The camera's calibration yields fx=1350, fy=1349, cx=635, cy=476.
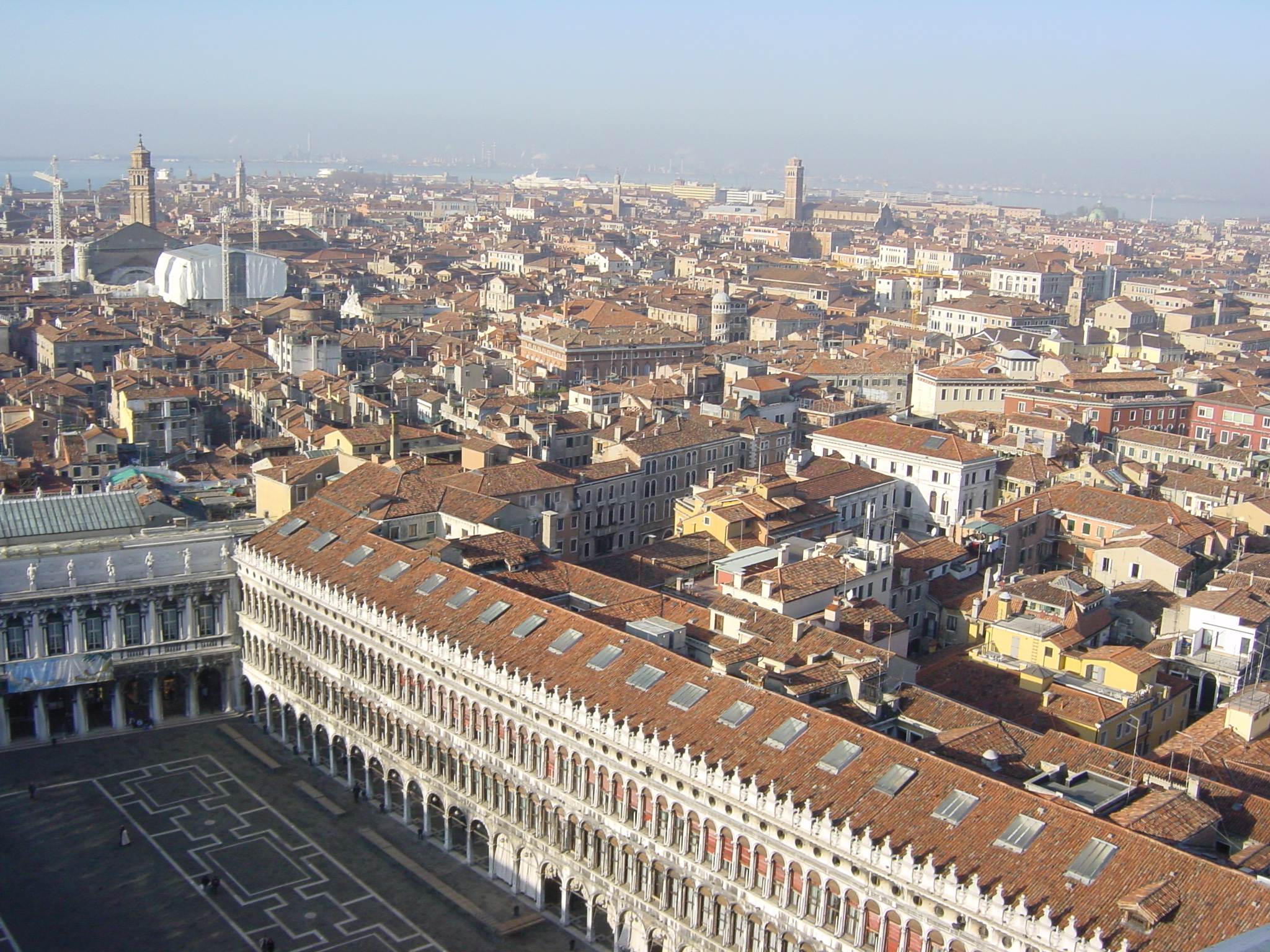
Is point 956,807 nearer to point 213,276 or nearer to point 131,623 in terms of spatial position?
point 131,623

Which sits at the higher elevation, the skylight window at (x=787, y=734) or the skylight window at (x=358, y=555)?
the skylight window at (x=358, y=555)

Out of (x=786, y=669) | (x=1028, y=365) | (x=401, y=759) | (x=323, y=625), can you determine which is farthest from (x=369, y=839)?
(x=1028, y=365)

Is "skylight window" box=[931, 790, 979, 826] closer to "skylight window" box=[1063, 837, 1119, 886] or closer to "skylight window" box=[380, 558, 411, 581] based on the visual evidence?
"skylight window" box=[1063, 837, 1119, 886]

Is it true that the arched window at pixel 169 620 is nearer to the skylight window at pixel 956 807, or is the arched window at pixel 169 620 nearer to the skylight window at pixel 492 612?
the skylight window at pixel 492 612

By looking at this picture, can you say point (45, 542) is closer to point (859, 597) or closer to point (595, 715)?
point (595, 715)

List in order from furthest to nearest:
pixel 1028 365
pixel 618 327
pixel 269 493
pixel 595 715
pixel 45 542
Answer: pixel 618 327
pixel 1028 365
pixel 269 493
pixel 45 542
pixel 595 715

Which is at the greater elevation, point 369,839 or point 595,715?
point 595,715

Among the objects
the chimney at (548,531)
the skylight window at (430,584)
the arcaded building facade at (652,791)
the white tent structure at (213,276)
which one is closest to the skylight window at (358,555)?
the arcaded building facade at (652,791)
